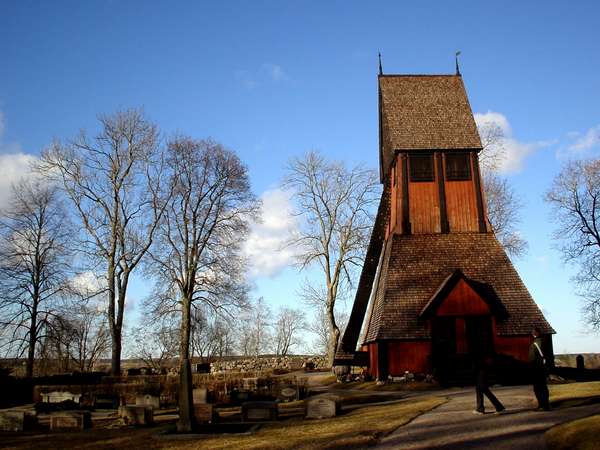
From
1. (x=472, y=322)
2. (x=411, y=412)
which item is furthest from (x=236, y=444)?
(x=472, y=322)

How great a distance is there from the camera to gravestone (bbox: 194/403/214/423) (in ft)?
60.3

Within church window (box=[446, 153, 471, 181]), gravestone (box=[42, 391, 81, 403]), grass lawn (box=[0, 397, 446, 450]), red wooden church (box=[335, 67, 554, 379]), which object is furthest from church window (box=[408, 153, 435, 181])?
gravestone (box=[42, 391, 81, 403])

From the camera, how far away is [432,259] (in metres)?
29.6

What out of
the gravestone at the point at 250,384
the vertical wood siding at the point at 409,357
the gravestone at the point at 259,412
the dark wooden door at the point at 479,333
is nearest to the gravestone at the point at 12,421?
the gravestone at the point at 259,412

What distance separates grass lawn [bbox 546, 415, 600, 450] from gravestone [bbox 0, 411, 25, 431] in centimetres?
1624

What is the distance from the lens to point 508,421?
13.3 meters

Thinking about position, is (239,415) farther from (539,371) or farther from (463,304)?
(463,304)

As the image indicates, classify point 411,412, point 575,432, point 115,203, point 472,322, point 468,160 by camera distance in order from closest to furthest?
point 575,432 < point 411,412 < point 472,322 < point 468,160 < point 115,203

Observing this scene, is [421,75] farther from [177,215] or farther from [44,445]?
[44,445]

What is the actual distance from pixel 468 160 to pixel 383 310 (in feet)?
34.0

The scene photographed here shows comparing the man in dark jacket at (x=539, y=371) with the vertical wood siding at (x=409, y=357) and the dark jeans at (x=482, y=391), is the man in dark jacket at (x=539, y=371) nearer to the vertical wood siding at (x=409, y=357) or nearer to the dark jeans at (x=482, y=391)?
the dark jeans at (x=482, y=391)

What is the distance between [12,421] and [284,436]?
34.8 feet

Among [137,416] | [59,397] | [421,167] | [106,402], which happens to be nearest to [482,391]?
[137,416]

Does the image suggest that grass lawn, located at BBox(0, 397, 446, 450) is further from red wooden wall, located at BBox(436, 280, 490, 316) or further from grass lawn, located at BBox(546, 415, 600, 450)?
red wooden wall, located at BBox(436, 280, 490, 316)
